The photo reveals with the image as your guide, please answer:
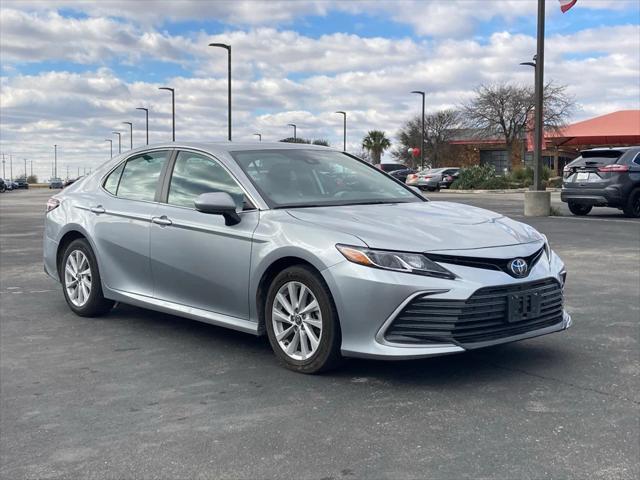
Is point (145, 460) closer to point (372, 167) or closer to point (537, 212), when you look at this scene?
point (372, 167)

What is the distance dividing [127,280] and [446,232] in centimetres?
275

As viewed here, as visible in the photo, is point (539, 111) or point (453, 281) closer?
point (453, 281)

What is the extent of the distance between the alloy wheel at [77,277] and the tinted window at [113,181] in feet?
1.96

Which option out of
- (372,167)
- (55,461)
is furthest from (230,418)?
(372,167)

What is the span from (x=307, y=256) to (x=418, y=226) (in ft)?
2.33

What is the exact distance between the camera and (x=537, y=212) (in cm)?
1888

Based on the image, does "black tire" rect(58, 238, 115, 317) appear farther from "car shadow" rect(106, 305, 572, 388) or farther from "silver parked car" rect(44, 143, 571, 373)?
"car shadow" rect(106, 305, 572, 388)

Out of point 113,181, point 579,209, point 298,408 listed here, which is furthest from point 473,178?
point 298,408

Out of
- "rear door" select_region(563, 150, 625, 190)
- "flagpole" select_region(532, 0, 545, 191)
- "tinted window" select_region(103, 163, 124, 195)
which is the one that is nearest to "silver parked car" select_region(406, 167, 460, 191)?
"flagpole" select_region(532, 0, 545, 191)

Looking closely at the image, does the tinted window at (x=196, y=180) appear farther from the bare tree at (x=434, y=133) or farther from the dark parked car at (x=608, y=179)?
the bare tree at (x=434, y=133)

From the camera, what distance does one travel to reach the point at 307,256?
452 cm

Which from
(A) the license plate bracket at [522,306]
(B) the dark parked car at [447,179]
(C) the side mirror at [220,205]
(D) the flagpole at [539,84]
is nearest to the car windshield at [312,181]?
(C) the side mirror at [220,205]

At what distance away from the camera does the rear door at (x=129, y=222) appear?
5848mm

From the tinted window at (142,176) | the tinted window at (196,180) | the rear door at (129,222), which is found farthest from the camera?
the tinted window at (142,176)
